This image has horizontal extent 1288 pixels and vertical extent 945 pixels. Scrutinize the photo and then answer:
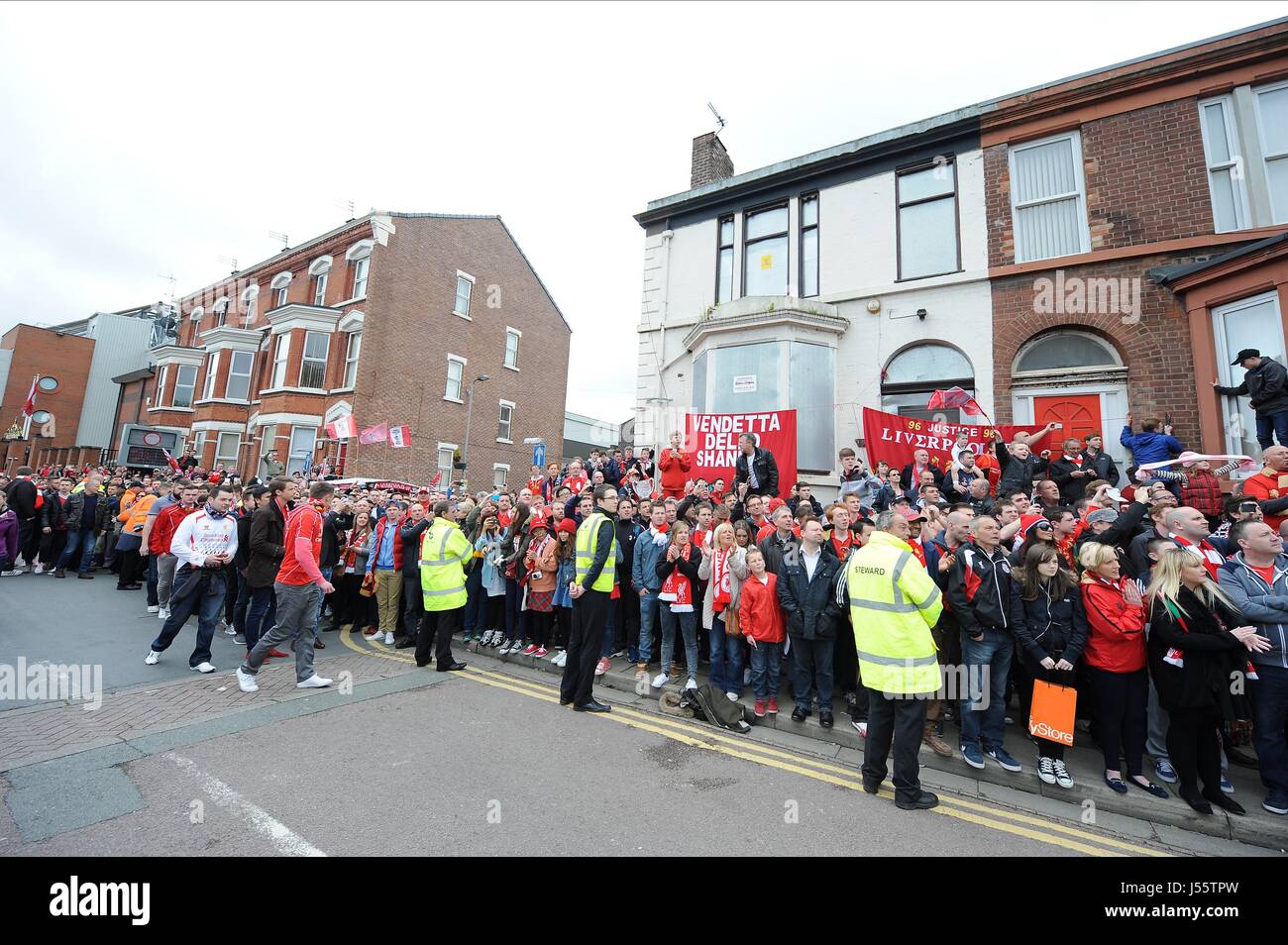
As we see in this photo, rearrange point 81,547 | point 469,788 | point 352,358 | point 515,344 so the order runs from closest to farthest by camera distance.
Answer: point 469,788, point 81,547, point 352,358, point 515,344

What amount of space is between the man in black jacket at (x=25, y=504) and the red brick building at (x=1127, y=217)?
20557 mm

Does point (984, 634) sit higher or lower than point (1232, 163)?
lower

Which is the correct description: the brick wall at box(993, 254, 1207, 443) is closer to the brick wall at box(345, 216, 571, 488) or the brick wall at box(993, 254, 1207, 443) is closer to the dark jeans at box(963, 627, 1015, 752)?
the dark jeans at box(963, 627, 1015, 752)

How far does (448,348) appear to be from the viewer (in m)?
25.2

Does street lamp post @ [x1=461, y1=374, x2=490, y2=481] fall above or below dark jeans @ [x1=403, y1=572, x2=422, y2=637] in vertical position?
above

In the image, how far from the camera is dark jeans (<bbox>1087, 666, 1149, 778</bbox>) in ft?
14.0

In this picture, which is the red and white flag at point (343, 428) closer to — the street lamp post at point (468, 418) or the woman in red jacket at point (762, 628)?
the street lamp post at point (468, 418)

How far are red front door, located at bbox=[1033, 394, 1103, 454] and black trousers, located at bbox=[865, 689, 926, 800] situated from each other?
313 inches

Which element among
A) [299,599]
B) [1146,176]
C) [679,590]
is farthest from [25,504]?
[1146,176]

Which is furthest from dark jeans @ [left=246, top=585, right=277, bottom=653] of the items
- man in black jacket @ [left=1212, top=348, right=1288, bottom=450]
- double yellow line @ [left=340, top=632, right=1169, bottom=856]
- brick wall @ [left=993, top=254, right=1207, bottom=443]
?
man in black jacket @ [left=1212, top=348, right=1288, bottom=450]

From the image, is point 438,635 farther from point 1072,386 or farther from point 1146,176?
point 1146,176

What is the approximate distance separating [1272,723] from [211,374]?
3621cm

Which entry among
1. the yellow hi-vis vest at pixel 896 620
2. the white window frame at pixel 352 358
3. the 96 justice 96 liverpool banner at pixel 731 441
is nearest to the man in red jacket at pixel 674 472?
the 96 justice 96 liverpool banner at pixel 731 441

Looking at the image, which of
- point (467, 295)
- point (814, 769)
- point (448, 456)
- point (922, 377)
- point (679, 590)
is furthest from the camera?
point (467, 295)
